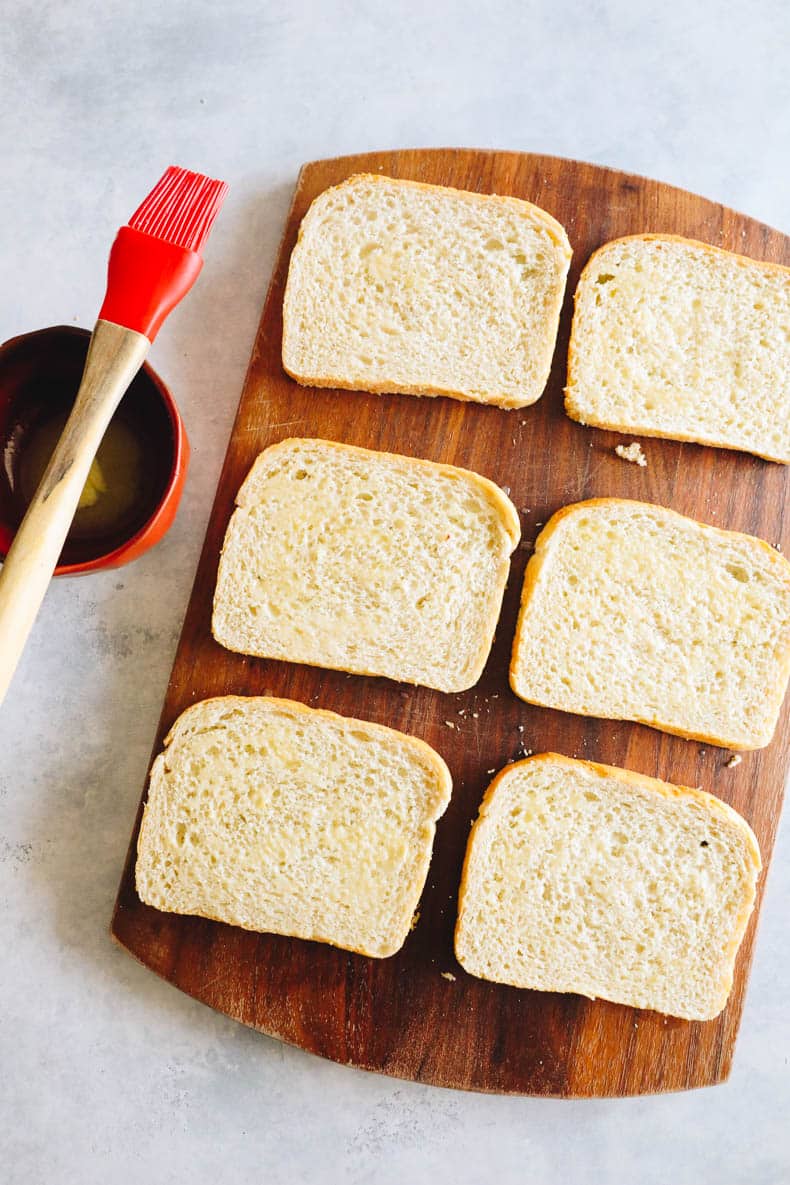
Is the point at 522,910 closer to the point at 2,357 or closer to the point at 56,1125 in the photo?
the point at 56,1125

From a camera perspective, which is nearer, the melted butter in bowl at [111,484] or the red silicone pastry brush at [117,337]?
the red silicone pastry brush at [117,337]

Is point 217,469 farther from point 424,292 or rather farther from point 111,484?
point 424,292

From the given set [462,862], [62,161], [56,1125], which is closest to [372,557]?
[462,862]

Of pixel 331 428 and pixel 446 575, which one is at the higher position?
pixel 331 428

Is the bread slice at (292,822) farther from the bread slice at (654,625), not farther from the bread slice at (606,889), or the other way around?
the bread slice at (654,625)

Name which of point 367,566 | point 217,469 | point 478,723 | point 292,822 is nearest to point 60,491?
point 217,469

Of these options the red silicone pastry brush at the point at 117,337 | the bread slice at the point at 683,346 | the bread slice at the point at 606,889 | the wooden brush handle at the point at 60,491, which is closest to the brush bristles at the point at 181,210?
the red silicone pastry brush at the point at 117,337
